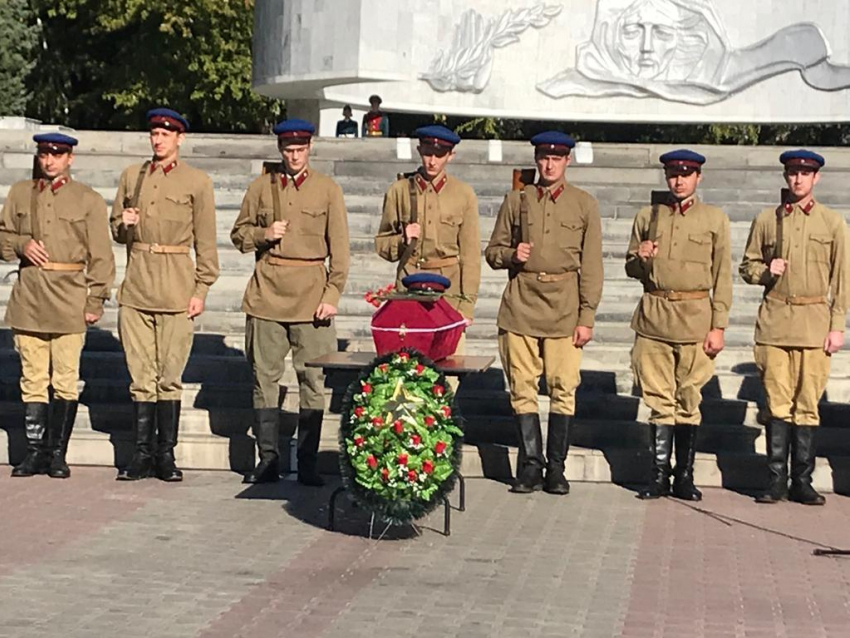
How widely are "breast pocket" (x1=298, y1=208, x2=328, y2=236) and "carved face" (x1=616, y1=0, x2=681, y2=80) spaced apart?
14.2 meters

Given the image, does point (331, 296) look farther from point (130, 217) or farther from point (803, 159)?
point (803, 159)

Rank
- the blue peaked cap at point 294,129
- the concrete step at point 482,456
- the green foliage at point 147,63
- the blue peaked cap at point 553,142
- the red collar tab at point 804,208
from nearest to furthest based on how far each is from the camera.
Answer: the blue peaked cap at point 294,129
the blue peaked cap at point 553,142
the red collar tab at point 804,208
the concrete step at point 482,456
the green foliage at point 147,63

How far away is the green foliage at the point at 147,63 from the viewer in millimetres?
37219

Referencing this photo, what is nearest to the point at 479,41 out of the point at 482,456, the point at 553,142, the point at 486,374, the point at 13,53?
the point at 13,53

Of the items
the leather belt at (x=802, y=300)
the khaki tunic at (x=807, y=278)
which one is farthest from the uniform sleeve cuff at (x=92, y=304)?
the leather belt at (x=802, y=300)

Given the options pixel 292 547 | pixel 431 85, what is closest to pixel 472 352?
pixel 292 547

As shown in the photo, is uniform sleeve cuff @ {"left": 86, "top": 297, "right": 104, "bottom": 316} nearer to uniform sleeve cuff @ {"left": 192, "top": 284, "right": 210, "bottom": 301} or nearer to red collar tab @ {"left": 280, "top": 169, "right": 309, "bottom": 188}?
uniform sleeve cuff @ {"left": 192, "top": 284, "right": 210, "bottom": 301}

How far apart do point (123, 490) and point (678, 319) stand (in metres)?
3.25

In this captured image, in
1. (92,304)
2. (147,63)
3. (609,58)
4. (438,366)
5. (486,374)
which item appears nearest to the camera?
(438,366)

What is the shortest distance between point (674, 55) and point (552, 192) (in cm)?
1396

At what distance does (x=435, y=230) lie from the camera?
10008mm

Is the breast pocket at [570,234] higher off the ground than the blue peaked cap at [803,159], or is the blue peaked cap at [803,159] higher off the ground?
the blue peaked cap at [803,159]

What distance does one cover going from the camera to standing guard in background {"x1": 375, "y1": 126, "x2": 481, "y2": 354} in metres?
9.99

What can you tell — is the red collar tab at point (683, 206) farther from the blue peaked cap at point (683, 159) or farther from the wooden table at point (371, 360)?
the wooden table at point (371, 360)
